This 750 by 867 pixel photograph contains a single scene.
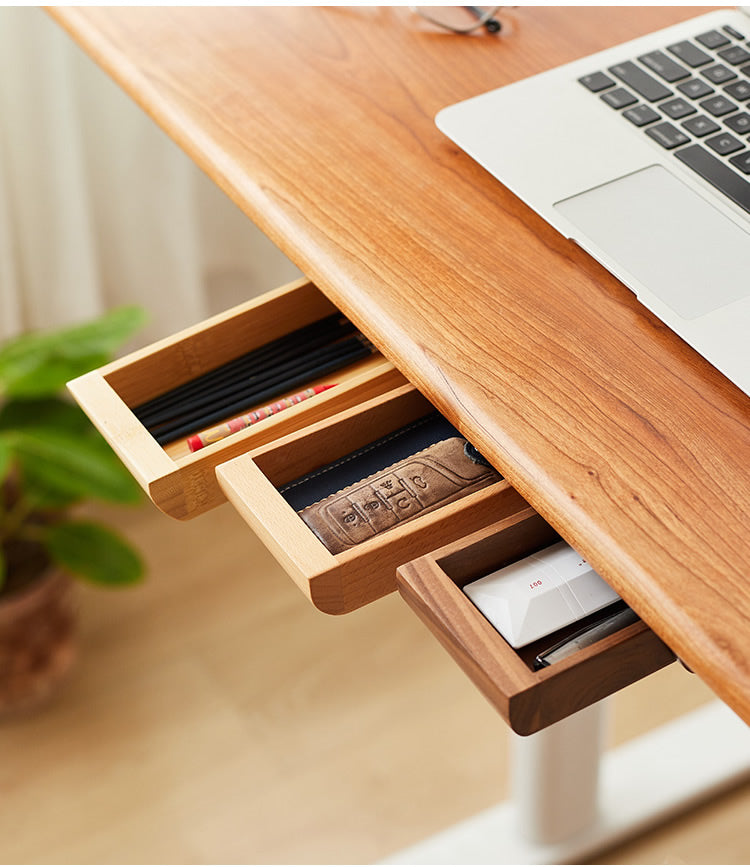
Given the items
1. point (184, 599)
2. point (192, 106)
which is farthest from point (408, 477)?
point (184, 599)

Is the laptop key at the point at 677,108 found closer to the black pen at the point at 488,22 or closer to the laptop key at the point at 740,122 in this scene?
the laptop key at the point at 740,122

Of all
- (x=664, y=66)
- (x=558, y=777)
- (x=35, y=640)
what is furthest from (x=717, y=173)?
(x=35, y=640)

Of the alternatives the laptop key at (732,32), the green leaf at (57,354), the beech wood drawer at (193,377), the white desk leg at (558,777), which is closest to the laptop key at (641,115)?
the laptop key at (732,32)

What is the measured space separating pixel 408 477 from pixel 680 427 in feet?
0.52

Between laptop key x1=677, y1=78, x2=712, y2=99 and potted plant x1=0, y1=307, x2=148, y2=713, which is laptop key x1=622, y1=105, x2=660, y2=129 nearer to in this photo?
laptop key x1=677, y1=78, x2=712, y2=99

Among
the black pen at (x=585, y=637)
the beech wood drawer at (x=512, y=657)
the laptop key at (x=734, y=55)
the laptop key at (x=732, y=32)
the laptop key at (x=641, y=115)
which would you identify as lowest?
the black pen at (x=585, y=637)

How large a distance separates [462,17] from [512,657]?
53 cm

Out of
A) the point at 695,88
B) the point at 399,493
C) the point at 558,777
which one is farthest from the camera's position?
the point at 558,777

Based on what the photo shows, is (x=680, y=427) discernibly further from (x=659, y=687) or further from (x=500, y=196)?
(x=659, y=687)

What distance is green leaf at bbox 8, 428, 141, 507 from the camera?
124cm

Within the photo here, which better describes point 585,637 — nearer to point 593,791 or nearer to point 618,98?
point 618,98

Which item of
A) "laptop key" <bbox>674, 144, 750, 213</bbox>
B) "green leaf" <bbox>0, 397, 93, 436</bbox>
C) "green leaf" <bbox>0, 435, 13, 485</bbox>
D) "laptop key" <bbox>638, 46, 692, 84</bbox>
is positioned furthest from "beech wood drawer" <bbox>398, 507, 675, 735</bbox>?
"green leaf" <bbox>0, 397, 93, 436</bbox>

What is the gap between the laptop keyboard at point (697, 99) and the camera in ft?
2.26

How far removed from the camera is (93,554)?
1.33 m
